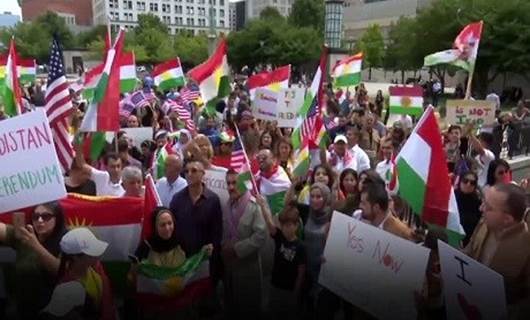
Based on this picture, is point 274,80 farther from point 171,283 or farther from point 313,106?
point 171,283

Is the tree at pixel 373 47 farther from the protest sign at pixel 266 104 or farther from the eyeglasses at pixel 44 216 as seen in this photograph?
the eyeglasses at pixel 44 216

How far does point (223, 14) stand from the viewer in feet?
455

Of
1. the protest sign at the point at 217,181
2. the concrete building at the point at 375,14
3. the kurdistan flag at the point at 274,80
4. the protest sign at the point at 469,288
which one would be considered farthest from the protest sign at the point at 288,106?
the concrete building at the point at 375,14

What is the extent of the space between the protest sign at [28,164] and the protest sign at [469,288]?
8.26ft

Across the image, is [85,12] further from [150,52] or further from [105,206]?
[105,206]

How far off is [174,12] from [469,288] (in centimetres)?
13921

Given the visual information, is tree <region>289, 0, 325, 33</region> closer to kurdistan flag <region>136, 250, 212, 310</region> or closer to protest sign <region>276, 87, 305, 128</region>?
protest sign <region>276, 87, 305, 128</region>

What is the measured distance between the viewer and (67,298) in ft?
11.5

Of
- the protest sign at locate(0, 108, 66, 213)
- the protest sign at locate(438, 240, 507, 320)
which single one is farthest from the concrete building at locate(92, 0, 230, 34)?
the protest sign at locate(438, 240, 507, 320)

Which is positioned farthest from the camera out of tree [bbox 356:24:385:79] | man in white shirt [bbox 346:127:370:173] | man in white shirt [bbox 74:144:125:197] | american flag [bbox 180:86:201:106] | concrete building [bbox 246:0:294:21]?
concrete building [bbox 246:0:294:21]

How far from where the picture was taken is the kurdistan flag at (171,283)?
4008mm

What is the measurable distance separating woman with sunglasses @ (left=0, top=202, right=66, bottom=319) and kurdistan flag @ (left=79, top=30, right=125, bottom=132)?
2.23 meters

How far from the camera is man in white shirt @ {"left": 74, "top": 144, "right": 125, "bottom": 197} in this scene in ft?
18.0

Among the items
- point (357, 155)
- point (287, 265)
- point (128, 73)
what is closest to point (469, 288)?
point (287, 265)
